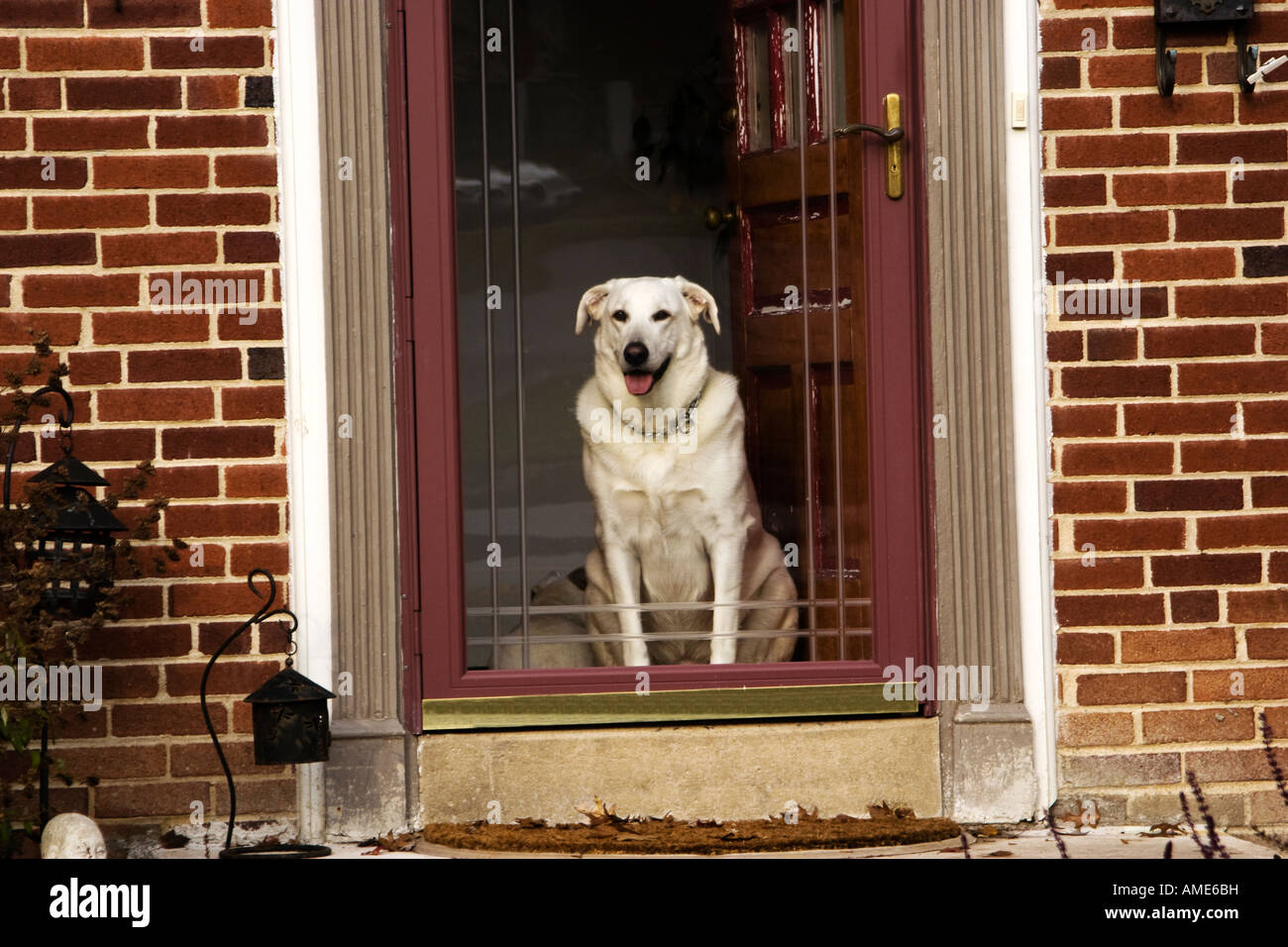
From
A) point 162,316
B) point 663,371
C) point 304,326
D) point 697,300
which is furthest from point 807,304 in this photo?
point 162,316

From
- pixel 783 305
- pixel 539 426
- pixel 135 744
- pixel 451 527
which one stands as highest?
pixel 783 305

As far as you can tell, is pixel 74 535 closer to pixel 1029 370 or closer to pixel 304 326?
pixel 304 326

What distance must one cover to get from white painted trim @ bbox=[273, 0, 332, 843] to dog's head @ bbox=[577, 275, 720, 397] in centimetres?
88

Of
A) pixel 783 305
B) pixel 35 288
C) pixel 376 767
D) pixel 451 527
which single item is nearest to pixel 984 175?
pixel 783 305

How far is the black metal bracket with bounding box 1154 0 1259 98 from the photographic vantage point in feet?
13.4

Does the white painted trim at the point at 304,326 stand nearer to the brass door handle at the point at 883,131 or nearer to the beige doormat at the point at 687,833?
the beige doormat at the point at 687,833

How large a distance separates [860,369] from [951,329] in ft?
0.94

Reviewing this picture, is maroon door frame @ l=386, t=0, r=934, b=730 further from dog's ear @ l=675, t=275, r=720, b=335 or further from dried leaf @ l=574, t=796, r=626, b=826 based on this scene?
dog's ear @ l=675, t=275, r=720, b=335

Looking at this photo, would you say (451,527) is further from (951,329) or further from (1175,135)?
(1175,135)

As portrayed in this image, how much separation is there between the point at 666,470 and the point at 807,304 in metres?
0.65

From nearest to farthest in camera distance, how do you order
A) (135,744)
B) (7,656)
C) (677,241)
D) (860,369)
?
(7,656)
(135,744)
(860,369)
(677,241)

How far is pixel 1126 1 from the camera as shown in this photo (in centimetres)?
414

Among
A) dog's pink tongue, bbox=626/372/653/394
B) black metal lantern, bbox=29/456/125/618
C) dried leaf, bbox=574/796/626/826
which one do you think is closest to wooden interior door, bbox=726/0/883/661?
dog's pink tongue, bbox=626/372/653/394

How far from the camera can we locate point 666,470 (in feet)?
14.9
